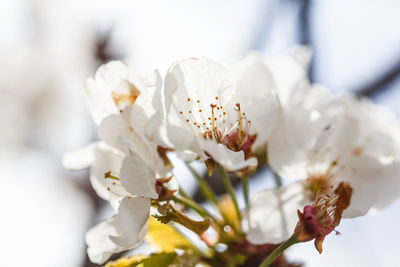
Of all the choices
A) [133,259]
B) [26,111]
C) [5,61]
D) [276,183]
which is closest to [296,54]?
[276,183]

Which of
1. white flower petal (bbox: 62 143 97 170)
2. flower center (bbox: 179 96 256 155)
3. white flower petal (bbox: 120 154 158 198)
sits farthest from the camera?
white flower petal (bbox: 62 143 97 170)

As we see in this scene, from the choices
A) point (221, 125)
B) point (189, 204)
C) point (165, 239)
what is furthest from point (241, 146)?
point (165, 239)

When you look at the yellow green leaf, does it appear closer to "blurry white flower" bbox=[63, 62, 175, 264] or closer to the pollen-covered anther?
"blurry white flower" bbox=[63, 62, 175, 264]

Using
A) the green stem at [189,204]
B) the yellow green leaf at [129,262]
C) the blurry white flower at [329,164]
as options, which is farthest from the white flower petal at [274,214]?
the yellow green leaf at [129,262]

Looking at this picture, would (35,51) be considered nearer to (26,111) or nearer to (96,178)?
(26,111)

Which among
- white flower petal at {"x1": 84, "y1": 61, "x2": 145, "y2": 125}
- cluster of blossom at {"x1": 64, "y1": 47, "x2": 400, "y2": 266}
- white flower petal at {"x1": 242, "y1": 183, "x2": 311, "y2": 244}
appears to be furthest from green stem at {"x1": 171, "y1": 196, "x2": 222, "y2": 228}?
white flower petal at {"x1": 84, "y1": 61, "x2": 145, "y2": 125}

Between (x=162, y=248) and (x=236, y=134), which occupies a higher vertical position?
(x=236, y=134)
